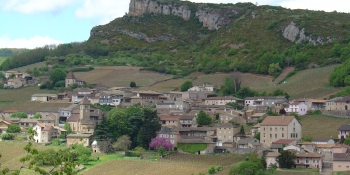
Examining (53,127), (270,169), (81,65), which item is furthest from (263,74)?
(270,169)

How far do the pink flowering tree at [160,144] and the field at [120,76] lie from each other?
33846 millimetres

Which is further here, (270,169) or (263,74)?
(263,74)

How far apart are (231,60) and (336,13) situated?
30.0 meters

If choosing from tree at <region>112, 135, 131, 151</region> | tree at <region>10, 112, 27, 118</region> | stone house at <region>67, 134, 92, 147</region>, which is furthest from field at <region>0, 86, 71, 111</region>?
tree at <region>112, 135, 131, 151</region>

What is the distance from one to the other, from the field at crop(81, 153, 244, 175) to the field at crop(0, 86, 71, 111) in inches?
957

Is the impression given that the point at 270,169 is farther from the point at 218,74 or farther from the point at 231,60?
the point at 231,60

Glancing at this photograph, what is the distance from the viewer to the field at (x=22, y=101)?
91.7m

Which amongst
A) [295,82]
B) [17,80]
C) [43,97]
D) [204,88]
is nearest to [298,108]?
[295,82]

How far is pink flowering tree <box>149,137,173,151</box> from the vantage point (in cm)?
7102

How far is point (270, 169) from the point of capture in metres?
59.8

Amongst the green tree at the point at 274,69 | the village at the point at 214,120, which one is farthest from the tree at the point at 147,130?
the green tree at the point at 274,69

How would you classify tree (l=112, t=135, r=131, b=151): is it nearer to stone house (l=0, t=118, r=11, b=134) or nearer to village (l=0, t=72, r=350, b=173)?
village (l=0, t=72, r=350, b=173)

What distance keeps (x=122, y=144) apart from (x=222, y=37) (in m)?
68.2

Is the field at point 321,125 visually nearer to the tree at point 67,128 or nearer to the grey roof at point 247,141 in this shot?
the grey roof at point 247,141
